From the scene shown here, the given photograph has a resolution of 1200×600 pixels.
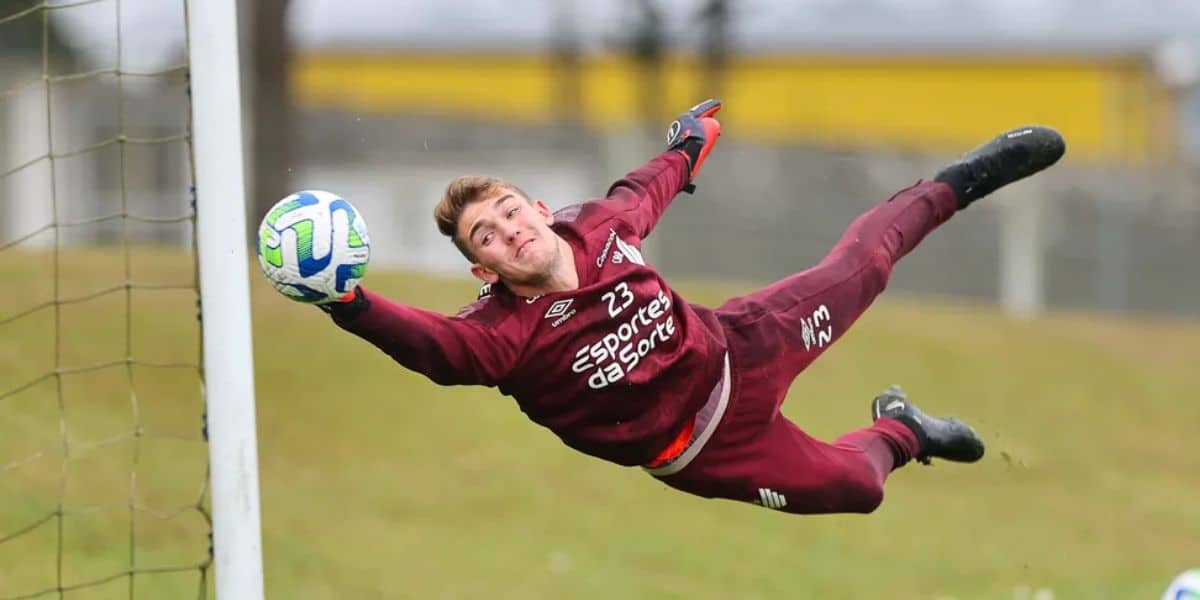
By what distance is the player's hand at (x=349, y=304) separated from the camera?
469 cm

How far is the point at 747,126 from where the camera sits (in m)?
31.2

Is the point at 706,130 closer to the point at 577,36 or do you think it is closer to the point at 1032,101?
the point at 577,36

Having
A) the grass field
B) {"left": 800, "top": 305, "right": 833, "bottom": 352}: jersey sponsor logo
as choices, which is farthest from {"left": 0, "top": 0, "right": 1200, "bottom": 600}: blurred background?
{"left": 800, "top": 305, "right": 833, "bottom": 352}: jersey sponsor logo

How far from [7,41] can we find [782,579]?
1707 cm

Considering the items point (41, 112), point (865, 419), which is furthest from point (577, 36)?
point (865, 419)

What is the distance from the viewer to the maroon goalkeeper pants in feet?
18.9

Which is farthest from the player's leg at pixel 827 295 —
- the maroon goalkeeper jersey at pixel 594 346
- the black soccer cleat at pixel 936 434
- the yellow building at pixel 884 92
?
the yellow building at pixel 884 92

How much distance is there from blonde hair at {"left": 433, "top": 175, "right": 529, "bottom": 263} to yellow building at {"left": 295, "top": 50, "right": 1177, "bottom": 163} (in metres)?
25.7

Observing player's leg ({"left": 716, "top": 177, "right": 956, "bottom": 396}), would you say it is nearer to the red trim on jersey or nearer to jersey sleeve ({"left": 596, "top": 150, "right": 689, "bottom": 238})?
the red trim on jersey

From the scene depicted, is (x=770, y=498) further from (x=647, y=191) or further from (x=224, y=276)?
(x=224, y=276)

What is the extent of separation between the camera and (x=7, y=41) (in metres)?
23.8

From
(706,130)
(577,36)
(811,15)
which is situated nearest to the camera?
(706,130)

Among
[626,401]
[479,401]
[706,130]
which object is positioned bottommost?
[479,401]

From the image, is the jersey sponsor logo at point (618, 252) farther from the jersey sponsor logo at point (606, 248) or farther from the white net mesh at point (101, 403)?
the white net mesh at point (101, 403)
